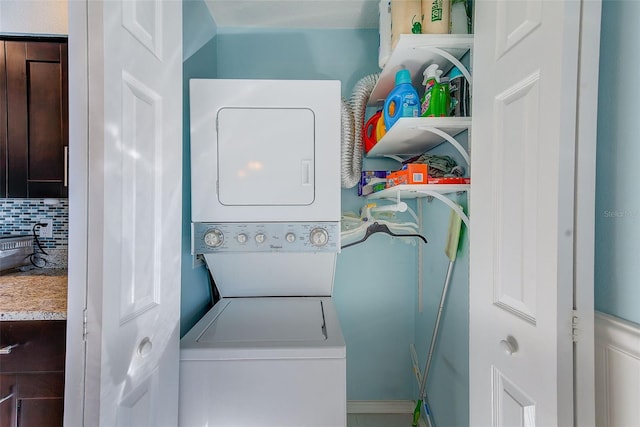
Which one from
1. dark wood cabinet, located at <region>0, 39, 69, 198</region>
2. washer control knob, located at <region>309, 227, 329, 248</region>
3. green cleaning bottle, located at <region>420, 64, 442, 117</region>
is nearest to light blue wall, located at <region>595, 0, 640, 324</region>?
green cleaning bottle, located at <region>420, 64, 442, 117</region>

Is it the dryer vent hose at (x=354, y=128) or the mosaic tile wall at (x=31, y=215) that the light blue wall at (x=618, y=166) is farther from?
the mosaic tile wall at (x=31, y=215)

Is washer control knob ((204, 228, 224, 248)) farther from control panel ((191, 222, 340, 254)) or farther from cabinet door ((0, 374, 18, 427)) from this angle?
cabinet door ((0, 374, 18, 427))

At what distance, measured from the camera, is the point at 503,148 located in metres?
0.95

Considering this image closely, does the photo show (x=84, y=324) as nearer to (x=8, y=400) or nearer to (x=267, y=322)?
(x=8, y=400)

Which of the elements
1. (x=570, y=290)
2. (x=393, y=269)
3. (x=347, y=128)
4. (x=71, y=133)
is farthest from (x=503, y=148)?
(x=393, y=269)

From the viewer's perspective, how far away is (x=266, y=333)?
1347 mm

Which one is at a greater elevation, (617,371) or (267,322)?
(617,371)

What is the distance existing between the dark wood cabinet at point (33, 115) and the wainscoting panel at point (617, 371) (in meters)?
1.78

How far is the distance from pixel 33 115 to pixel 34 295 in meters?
0.65

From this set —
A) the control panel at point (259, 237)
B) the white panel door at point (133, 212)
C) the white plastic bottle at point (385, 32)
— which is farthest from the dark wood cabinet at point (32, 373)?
the white plastic bottle at point (385, 32)

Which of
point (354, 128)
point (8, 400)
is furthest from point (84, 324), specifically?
point (354, 128)

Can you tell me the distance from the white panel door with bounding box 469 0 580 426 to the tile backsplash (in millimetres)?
1709

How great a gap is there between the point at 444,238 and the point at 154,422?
159 cm

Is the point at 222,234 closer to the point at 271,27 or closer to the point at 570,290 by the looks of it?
the point at 570,290
